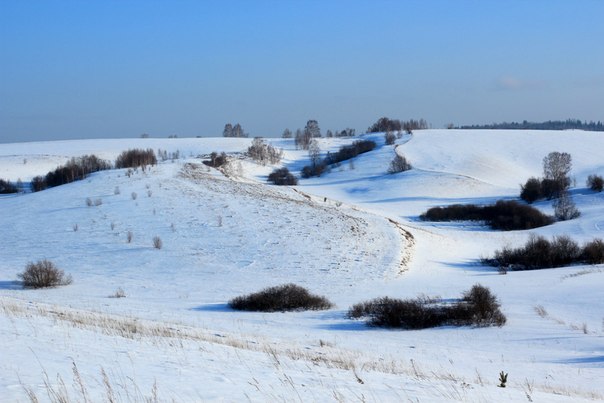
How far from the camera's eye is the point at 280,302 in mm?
21344

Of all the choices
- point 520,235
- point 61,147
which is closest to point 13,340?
point 520,235

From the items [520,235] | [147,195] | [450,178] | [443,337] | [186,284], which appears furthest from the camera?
[450,178]

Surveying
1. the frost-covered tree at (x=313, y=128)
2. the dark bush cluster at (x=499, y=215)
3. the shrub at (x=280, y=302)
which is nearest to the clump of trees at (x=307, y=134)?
the frost-covered tree at (x=313, y=128)

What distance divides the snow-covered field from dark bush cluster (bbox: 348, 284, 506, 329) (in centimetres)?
53

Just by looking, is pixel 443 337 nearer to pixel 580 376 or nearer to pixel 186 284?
pixel 580 376

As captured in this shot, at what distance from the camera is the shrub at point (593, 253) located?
111 ft

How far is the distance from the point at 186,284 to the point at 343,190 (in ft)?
182

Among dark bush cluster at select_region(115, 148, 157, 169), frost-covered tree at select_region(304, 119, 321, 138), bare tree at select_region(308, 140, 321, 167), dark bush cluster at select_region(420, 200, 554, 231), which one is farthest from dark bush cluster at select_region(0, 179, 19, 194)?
frost-covered tree at select_region(304, 119, 321, 138)

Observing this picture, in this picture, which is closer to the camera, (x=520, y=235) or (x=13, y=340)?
(x=13, y=340)

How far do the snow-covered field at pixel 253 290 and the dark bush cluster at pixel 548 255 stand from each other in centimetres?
166

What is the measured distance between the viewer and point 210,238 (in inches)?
1316

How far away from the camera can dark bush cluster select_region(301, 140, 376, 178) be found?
99250mm

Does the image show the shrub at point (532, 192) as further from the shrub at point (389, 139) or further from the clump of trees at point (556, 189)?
the shrub at point (389, 139)

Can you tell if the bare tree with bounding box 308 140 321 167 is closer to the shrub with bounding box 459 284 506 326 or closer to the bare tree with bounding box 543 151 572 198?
the bare tree with bounding box 543 151 572 198
